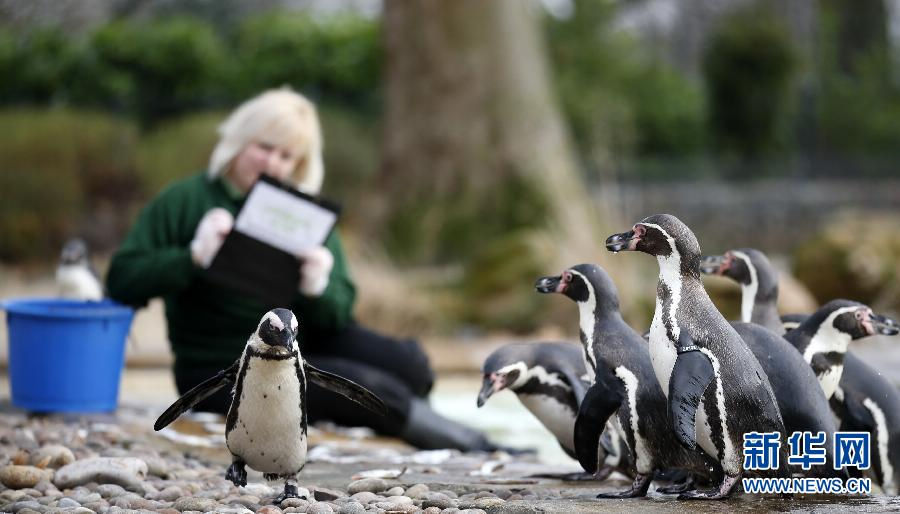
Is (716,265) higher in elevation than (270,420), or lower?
higher

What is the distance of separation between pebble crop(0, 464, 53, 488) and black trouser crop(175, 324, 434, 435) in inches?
51.1

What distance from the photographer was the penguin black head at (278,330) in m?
2.99

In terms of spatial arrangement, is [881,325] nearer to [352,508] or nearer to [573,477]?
[573,477]

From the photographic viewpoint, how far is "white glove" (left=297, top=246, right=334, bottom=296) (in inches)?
186

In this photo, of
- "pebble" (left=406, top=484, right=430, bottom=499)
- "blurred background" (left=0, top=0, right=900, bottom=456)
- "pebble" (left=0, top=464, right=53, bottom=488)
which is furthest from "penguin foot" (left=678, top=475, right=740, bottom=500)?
"blurred background" (left=0, top=0, right=900, bottom=456)

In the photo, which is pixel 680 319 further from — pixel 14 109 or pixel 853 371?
pixel 14 109

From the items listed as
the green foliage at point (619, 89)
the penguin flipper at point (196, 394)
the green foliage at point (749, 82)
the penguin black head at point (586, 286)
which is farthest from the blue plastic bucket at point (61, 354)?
the green foliage at point (749, 82)

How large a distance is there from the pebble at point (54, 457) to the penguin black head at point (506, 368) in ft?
4.22

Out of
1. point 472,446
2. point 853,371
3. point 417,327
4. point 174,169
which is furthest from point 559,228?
point 853,371

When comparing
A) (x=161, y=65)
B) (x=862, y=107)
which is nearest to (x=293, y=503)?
(x=161, y=65)

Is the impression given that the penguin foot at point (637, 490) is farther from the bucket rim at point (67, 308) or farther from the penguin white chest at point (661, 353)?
the bucket rim at point (67, 308)

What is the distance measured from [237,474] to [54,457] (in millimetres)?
770

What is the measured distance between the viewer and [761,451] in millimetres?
3006

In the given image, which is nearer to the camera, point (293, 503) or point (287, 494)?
point (293, 503)
